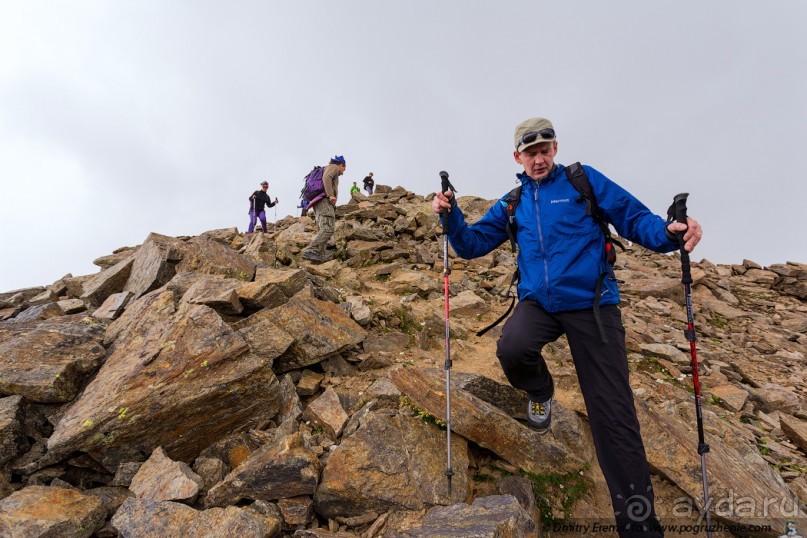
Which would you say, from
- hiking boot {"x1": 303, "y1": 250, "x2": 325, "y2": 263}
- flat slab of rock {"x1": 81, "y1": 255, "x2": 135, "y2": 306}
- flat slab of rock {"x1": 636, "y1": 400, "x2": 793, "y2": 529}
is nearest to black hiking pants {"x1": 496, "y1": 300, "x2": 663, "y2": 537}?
flat slab of rock {"x1": 636, "y1": 400, "x2": 793, "y2": 529}

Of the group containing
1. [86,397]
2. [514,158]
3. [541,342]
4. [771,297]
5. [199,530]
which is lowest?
[199,530]

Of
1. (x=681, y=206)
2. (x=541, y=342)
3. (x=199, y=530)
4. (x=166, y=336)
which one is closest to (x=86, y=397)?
(x=166, y=336)

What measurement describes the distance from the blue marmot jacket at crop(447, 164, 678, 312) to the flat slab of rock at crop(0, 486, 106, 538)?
18.9 ft

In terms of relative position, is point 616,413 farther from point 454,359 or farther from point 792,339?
point 792,339

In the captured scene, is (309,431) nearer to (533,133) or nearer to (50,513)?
(50,513)

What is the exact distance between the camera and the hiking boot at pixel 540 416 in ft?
17.9

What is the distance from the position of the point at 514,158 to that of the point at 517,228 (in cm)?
105

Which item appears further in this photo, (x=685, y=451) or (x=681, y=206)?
(x=685, y=451)

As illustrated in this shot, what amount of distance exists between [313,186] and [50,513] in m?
11.8

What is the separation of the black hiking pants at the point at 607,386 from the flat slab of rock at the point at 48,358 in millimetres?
6535

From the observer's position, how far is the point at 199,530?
407cm

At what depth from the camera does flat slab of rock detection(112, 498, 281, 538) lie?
13.2 ft

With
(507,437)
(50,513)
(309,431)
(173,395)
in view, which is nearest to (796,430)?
(507,437)

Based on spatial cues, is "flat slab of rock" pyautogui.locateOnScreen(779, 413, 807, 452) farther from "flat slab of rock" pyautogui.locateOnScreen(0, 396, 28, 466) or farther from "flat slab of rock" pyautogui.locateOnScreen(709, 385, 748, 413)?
"flat slab of rock" pyautogui.locateOnScreen(0, 396, 28, 466)
